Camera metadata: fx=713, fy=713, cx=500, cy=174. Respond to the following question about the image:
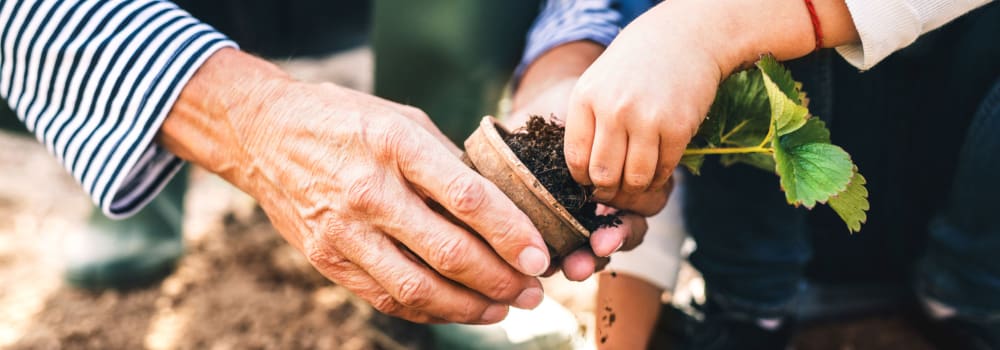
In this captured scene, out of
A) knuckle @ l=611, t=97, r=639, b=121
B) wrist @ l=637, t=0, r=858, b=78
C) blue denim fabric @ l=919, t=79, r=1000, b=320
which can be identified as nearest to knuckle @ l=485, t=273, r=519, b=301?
knuckle @ l=611, t=97, r=639, b=121

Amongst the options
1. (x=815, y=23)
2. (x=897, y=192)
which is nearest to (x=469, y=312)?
(x=815, y=23)

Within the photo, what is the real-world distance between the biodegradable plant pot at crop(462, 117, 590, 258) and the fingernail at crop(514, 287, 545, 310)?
0.09 metres

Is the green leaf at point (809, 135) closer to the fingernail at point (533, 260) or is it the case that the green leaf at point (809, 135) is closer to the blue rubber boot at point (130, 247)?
the fingernail at point (533, 260)

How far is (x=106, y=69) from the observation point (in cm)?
127

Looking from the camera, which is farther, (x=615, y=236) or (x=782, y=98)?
(x=615, y=236)

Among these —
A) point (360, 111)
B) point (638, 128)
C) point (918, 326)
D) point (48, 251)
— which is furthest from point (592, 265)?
point (48, 251)

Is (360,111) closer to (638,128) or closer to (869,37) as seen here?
(638,128)

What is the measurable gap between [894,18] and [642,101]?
0.37m

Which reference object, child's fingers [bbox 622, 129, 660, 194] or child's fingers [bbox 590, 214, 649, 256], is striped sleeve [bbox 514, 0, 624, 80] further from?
child's fingers [bbox 622, 129, 660, 194]

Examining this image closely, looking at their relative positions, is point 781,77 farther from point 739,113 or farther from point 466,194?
point 466,194

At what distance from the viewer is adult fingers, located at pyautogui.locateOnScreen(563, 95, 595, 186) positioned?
0.96 metres

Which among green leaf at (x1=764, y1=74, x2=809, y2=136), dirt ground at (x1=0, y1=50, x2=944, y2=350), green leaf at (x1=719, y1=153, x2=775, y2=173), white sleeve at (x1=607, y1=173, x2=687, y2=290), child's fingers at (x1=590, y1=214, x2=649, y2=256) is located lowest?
dirt ground at (x1=0, y1=50, x2=944, y2=350)

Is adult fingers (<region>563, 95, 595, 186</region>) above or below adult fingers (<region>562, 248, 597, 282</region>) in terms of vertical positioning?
above

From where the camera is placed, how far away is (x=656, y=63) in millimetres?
917
